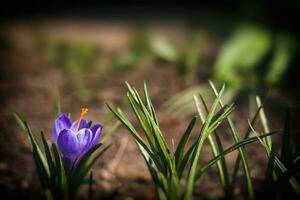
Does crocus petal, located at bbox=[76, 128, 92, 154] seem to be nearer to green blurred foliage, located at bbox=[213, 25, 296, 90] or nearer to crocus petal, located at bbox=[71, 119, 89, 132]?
crocus petal, located at bbox=[71, 119, 89, 132]

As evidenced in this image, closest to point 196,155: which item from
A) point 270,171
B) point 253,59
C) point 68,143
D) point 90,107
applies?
point 270,171

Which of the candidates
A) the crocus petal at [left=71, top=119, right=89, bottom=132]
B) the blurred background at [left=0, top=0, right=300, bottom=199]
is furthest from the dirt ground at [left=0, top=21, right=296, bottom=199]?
the crocus petal at [left=71, top=119, right=89, bottom=132]

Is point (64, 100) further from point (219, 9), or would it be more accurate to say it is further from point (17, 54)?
point (219, 9)

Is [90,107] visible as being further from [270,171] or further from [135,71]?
[270,171]

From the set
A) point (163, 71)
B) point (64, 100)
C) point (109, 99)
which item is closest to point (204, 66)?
point (163, 71)

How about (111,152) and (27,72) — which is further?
(27,72)

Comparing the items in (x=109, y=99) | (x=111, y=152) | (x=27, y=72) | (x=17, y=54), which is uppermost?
(x=17, y=54)

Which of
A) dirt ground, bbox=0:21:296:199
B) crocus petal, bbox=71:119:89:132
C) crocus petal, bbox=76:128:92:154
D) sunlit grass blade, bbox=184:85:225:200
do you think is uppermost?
dirt ground, bbox=0:21:296:199
